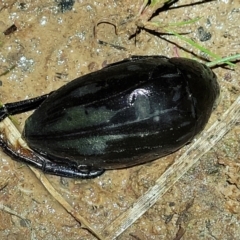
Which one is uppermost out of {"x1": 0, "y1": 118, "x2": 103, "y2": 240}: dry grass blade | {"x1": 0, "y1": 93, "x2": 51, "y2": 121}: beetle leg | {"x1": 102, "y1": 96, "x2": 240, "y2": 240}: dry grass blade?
{"x1": 0, "y1": 93, "x2": 51, "y2": 121}: beetle leg

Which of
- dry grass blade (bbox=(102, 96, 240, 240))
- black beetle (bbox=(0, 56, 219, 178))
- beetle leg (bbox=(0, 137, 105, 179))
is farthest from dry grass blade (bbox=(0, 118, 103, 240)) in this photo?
dry grass blade (bbox=(102, 96, 240, 240))

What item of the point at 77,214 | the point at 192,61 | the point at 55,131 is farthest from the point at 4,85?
the point at 192,61

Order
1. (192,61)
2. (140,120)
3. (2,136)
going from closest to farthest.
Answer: (140,120), (192,61), (2,136)

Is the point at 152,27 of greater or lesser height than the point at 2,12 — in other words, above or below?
below

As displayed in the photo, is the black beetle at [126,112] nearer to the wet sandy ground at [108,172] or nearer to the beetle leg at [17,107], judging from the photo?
the beetle leg at [17,107]

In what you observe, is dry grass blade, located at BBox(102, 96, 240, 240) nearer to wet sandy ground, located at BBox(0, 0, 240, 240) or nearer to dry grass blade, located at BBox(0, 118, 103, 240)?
wet sandy ground, located at BBox(0, 0, 240, 240)

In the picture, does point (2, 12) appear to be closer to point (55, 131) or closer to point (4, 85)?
point (4, 85)

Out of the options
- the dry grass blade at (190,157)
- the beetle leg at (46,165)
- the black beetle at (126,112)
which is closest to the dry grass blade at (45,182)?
the beetle leg at (46,165)
